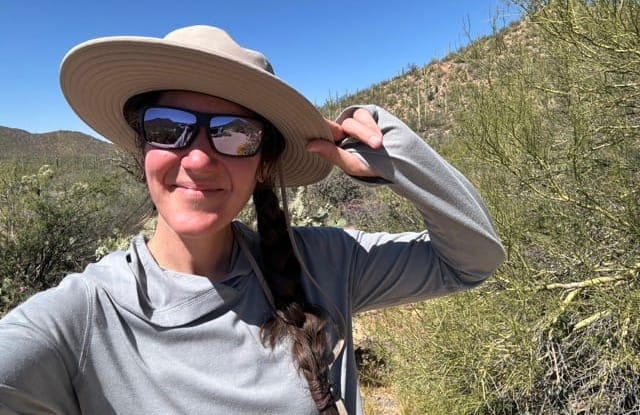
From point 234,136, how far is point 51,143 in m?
44.2

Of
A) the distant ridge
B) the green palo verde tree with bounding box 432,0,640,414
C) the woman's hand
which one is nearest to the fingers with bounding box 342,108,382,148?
the woman's hand

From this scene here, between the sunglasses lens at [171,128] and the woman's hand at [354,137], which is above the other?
the sunglasses lens at [171,128]

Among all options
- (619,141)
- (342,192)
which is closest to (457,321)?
(619,141)

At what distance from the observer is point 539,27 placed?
3.68 meters

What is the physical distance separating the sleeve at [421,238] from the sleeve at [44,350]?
1.82 feet

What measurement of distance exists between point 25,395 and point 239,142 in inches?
20.8

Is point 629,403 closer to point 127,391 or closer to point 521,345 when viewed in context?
point 521,345

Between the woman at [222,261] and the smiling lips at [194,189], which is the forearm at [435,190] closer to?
the woman at [222,261]

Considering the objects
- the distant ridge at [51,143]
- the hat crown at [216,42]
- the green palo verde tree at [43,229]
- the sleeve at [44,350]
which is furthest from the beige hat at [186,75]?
the distant ridge at [51,143]

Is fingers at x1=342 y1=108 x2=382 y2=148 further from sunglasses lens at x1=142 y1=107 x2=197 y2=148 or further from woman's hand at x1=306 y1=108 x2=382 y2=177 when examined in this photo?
sunglasses lens at x1=142 y1=107 x2=197 y2=148

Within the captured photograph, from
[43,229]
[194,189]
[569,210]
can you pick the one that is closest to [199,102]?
[194,189]

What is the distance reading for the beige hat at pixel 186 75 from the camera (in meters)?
0.89

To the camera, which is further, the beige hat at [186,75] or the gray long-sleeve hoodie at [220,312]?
the beige hat at [186,75]

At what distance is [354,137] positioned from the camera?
3.56 ft
